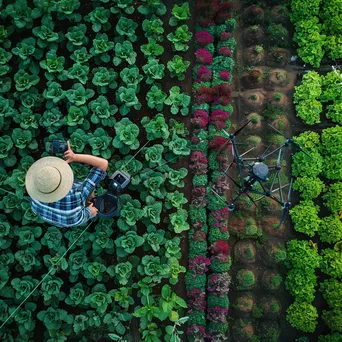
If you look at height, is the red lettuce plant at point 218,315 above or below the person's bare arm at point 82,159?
below

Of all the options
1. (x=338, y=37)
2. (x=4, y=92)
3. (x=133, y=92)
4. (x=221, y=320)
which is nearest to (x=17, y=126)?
(x=4, y=92)

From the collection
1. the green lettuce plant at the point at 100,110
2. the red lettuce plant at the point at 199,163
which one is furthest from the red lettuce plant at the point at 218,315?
the green lettuce plant at the point at 100,110

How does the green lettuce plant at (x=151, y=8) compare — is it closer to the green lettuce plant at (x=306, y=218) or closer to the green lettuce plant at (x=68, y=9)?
the green lettuce plant at (x=68, y=9)

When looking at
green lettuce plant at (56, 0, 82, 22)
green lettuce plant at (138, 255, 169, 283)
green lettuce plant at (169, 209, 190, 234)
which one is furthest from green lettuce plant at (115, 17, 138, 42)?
green lettuce plant at (138, 255, 169, 283)

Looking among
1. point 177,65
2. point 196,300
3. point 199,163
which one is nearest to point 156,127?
point 199,163

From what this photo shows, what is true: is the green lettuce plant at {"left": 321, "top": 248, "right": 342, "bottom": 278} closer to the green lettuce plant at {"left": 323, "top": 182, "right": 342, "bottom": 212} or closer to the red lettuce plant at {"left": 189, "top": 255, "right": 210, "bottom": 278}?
the green lettuce plant at {"left": 323, "top": 182, "right": 342, "bottom": 212}

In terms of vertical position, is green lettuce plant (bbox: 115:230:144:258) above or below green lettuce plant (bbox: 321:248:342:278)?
above
